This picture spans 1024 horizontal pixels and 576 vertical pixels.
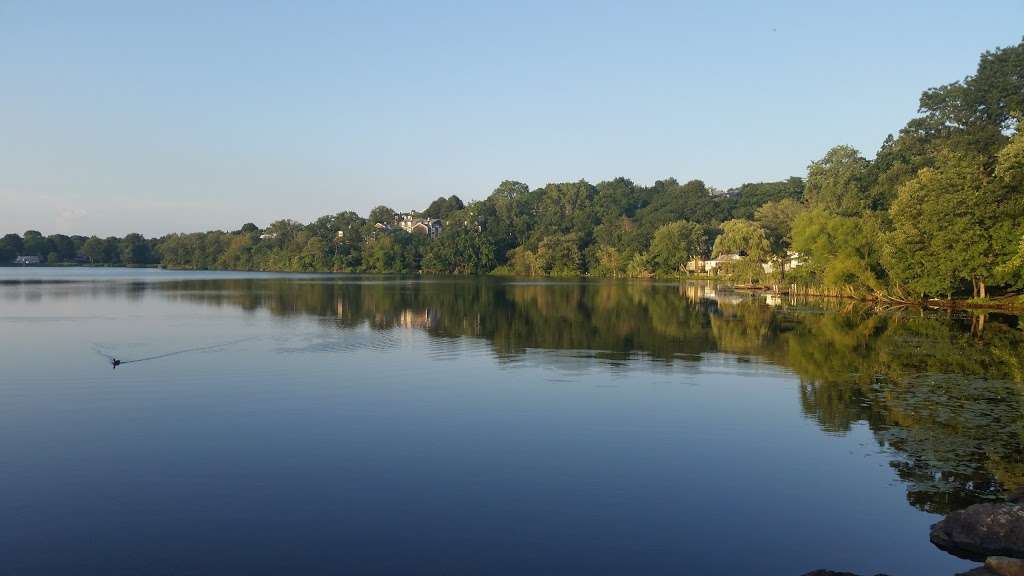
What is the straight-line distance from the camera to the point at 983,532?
33.1 feet

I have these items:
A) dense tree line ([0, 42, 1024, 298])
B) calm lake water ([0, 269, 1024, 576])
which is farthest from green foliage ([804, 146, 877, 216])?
calm lake water ([0, 269, 1024, 576])

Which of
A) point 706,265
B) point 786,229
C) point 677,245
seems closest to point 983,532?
point 786,229

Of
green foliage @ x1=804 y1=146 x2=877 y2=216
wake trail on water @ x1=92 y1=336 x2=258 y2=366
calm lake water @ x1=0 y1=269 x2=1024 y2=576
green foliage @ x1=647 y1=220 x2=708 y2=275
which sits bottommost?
calm lake water @ x1=0 y1=269 x2=1024 y2=576

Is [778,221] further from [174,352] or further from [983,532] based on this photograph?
[983,532]

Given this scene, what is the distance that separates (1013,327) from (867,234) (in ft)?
67.6

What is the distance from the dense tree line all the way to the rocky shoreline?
33331mm

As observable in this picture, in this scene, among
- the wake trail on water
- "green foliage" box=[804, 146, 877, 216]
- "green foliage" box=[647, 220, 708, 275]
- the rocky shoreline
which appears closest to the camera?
the rocky shoreline

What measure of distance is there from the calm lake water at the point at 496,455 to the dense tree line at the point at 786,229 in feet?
55.5

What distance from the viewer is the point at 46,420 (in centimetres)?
1747

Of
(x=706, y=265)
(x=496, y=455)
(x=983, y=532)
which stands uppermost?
(x=706, y=265)

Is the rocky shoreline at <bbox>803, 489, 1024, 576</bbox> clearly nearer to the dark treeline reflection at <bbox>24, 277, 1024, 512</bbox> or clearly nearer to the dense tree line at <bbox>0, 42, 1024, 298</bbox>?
the dark treeline reflection at <bbox>24, 277, 1024, 512</bbox>

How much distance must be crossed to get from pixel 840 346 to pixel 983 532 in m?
22.8

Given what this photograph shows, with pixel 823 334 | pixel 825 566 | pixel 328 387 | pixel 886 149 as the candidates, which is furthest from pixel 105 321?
pixel 886 149

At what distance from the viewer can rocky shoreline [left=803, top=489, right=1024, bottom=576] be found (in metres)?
9.84
